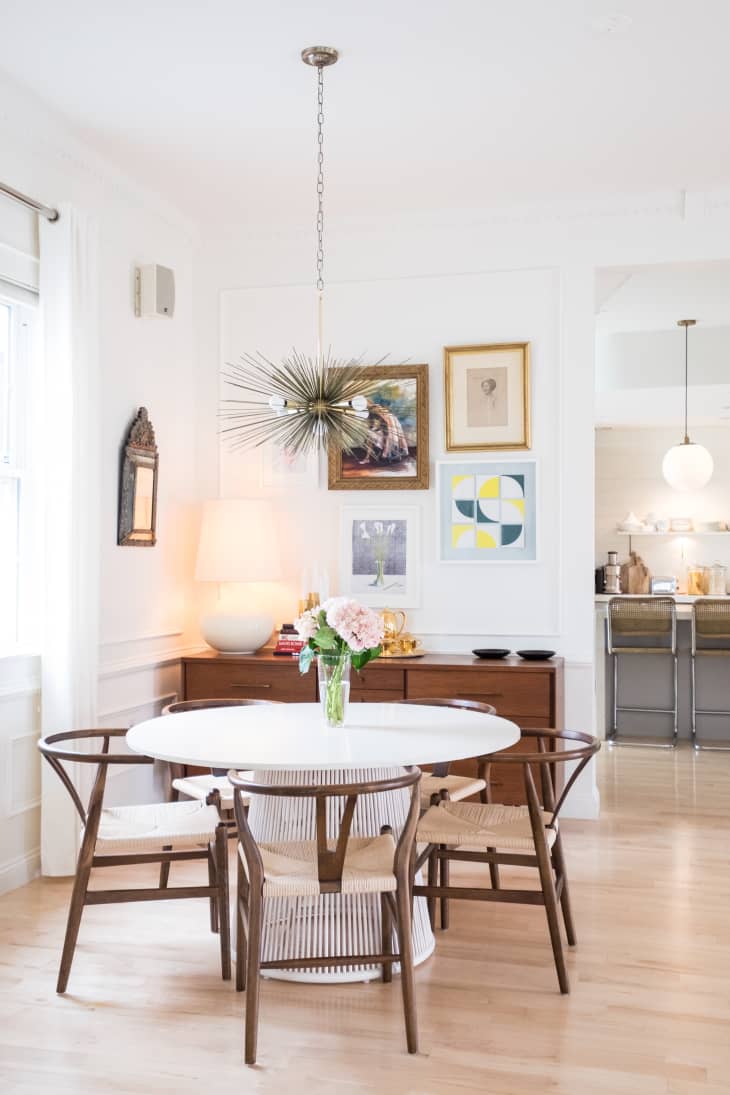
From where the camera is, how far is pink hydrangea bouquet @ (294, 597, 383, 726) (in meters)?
3.14

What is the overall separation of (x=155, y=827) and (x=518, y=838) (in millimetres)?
1107

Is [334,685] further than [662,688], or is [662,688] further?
[662,688]

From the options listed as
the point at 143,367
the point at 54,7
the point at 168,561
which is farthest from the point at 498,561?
the point at 54,7

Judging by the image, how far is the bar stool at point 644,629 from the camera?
7121 mm

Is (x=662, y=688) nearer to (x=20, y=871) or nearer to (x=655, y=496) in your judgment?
(x=655, y=496)

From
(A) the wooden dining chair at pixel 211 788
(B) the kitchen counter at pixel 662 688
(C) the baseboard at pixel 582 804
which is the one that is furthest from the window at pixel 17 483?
(B) the kitchen counter at pixel 662 688

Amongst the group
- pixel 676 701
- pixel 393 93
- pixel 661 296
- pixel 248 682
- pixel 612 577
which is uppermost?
pixel 393 93

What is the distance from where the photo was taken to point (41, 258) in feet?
13.1

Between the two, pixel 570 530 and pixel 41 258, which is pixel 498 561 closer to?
pixel 570 530

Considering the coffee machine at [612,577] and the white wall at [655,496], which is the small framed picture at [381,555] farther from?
the white wall at [655,496]

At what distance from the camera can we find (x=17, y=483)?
4047 millimetres

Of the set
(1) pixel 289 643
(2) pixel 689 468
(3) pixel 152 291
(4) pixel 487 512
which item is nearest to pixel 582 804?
(4) pixel 487 512

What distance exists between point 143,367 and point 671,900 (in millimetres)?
3241

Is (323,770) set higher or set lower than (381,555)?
lower
